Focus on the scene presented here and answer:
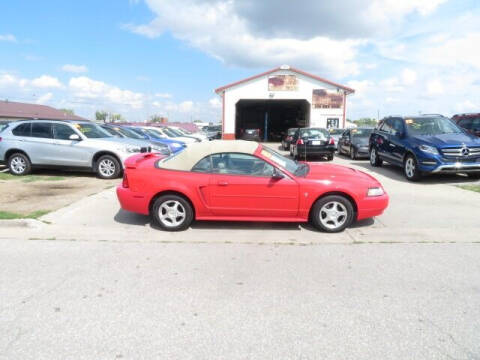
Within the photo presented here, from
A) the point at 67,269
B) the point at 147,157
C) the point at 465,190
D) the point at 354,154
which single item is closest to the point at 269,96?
the point at 354,154

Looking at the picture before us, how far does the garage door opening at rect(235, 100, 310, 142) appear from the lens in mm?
34375

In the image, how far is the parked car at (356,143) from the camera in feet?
46.0

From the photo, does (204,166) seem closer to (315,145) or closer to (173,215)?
(173,215)

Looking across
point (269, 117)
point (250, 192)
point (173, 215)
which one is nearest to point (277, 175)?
point (250, 192)

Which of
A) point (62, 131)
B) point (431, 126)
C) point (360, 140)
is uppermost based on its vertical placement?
point (431, 126)

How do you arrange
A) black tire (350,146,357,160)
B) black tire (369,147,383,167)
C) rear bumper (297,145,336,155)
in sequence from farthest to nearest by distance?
black tire (350,146,357,160)
rear bumper (297,145,336,155)
black tire (369,147,383,167)

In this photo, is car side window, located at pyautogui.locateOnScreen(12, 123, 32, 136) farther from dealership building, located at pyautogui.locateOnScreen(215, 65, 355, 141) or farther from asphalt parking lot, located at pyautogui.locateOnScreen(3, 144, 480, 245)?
dealership building, located at pyautogui.locateOnScreen(215, 65, 355, 141)

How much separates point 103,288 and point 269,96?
84.9ft

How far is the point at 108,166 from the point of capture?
9008mm

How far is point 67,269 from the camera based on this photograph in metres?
3.63

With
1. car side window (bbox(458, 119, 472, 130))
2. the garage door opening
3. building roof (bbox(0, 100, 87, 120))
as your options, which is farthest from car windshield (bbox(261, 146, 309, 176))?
building roof (bbox(0, 100, 87, 120))

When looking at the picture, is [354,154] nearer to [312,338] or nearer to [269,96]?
[312,338]

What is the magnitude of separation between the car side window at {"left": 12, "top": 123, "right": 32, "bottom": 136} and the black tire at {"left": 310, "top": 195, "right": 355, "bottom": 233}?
348 inches

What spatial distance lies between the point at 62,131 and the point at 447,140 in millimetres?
10681
